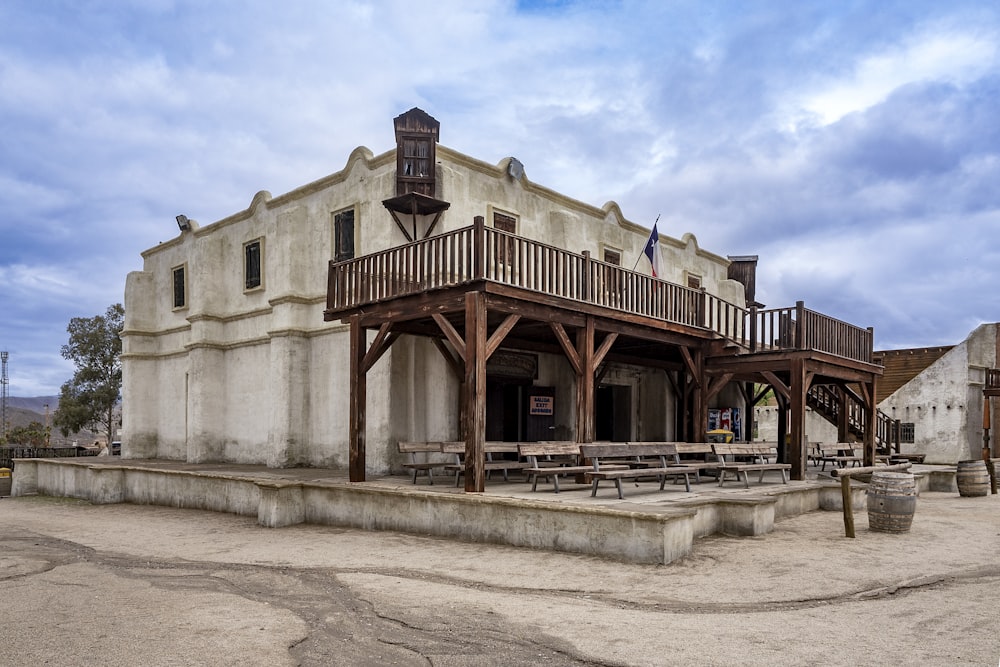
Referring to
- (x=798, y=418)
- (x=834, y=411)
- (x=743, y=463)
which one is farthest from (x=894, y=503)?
(x=834, y=411)

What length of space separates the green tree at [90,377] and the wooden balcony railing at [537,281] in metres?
32.4

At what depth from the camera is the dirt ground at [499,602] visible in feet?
17.7

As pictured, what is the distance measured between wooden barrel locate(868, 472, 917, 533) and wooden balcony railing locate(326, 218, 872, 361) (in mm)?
5538

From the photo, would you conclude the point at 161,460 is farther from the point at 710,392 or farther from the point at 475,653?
the point at 475,653

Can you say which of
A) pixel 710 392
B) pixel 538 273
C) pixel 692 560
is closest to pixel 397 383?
pixel 538 273

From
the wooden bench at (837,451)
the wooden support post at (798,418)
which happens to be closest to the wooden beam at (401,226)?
the wooden support post at (798,418)

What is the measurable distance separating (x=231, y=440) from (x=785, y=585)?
17.1 metres

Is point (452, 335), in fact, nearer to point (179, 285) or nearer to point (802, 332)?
point (802, 332)

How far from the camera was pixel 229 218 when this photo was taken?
22.1 metres

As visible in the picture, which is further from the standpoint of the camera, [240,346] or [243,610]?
[240,346]

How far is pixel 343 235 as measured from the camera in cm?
1811

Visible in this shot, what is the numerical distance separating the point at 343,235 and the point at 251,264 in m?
4.48

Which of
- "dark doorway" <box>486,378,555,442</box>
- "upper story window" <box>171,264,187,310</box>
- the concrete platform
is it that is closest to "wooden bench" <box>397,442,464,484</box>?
the concrete platform

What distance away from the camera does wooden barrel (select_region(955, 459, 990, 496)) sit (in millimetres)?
15797
